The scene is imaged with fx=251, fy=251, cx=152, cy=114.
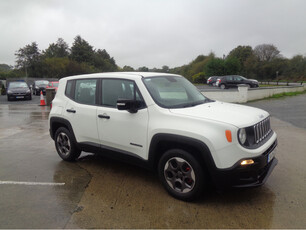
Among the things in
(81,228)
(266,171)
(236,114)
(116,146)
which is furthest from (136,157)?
(266,171)

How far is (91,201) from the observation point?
11.6ft

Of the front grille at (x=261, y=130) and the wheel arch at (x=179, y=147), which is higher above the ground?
the front grille at (x=261, y=130)

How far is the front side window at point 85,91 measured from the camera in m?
4.51

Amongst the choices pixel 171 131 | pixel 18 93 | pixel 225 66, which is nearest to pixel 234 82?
pixel 18 93

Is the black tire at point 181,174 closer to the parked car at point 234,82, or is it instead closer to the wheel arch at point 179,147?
the wheel arch at point 179,147

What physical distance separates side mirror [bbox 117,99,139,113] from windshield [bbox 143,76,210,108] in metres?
0.31

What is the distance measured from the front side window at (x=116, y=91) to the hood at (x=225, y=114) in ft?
2.60

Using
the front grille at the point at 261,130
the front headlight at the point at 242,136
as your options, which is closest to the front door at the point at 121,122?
the front headlight at the point at 242,136

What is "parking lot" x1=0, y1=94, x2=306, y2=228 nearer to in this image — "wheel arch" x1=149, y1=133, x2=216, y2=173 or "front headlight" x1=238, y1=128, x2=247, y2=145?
"wheel arch" x1=149, y1=133, x2=216, y2=173

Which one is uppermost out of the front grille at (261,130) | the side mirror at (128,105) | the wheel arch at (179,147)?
the side mirror at (128,105)

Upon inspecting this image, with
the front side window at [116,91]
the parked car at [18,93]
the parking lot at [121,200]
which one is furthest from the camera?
the parked car at [18,93]

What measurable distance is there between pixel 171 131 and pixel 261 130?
1.30m

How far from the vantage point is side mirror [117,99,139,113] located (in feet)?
11.9

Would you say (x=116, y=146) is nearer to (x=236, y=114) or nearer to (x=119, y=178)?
(x=119, y=178)
